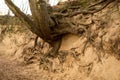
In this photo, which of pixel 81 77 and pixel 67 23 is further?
pixel 67 23

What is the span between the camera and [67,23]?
735cm

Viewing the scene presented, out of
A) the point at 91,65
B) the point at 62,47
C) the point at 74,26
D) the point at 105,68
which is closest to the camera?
the point at 105,68

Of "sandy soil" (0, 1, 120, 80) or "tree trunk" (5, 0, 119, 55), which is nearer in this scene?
"sandy soil" (0, 1, 120, 80)

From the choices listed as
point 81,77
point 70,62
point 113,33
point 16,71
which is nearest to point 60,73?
point 70,62

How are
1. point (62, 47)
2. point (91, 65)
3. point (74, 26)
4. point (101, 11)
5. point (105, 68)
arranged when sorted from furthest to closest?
point (62, 47) < point (74, 26) < point (101, 11) < point (91, 65) < point (105, 68)

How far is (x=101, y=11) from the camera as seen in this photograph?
21.6 feet

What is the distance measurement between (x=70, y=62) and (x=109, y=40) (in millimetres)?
1486

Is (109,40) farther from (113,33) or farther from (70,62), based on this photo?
(70,62)

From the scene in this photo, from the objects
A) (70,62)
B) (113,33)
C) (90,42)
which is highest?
(113,33)

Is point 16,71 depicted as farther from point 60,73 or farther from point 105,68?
point 105,68

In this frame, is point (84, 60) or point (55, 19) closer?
point (84, 60)

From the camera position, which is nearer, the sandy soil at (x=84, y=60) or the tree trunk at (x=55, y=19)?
the sandy soil at (x=84, y=60)

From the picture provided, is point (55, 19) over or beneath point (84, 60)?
over

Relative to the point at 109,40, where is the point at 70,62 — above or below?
below
